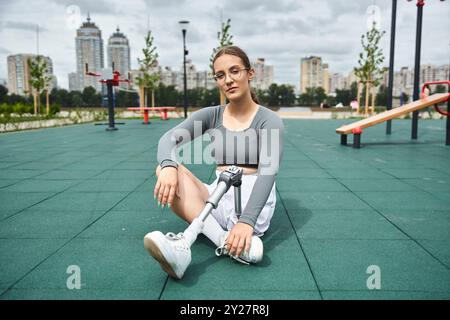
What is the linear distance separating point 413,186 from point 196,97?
199 feet

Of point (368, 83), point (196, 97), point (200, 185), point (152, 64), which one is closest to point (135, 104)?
point (196, 97)

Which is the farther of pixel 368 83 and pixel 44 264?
pixel 368 83

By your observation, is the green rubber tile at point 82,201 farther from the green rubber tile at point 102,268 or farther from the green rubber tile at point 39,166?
the green rubber tile at point 39,166

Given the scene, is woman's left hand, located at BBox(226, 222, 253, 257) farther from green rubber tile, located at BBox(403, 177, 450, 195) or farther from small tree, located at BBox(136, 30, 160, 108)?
small tree, located at BBox(136, 30, 160, 108)

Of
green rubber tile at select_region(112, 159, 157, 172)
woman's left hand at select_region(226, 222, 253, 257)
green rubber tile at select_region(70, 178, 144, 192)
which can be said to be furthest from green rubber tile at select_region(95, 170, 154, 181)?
woman's left hand at select_region(226, 222, 253, 257)

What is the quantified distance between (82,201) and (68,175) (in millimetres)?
1468

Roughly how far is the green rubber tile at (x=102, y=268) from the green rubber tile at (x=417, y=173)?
3.72 metres

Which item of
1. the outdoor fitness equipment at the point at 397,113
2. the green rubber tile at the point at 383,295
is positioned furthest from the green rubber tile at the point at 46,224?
the outdoor fitness equipment at the point at 397,113

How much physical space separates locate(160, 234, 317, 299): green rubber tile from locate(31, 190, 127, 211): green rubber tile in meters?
1.49

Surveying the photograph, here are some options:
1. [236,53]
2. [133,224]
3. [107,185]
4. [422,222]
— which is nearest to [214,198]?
[236,53]

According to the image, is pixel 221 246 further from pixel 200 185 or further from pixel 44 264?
pixel 44 264

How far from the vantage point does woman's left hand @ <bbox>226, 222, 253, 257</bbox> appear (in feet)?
6.38

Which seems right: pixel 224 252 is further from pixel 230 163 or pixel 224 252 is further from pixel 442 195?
pixel 442 195

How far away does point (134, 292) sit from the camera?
186 cm
